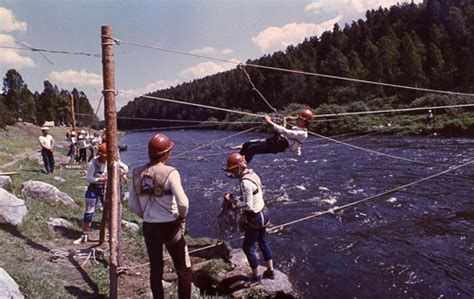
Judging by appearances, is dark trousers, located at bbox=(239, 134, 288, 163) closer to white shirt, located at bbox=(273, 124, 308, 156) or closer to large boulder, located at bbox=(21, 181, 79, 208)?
white shirt, located at bbox=(273, 124, 308, 156)

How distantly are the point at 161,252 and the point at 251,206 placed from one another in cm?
234

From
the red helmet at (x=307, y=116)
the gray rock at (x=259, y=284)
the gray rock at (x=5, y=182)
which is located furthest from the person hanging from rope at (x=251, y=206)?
the gray rock at (x=5, y=182)

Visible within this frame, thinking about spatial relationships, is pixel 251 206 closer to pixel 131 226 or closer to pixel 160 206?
pixel 160 206

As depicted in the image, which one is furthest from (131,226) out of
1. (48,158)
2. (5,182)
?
(48,158)

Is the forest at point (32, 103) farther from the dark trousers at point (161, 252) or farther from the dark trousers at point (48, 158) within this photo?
the dark trousers at point (161, 252)

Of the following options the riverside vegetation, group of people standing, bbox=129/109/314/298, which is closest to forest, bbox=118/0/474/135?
the riverside vegetation

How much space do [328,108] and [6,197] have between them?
212 feet

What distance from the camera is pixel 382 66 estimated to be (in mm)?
78688

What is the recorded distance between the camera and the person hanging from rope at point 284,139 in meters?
8.00

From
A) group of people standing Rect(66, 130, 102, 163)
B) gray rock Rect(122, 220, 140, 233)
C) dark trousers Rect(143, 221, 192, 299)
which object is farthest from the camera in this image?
group of people standing Rect(66, 130, 102, 163)

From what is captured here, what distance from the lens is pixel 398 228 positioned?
525 inches

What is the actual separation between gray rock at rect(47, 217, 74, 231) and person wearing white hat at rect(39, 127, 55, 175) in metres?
8.28

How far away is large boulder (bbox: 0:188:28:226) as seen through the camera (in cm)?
905

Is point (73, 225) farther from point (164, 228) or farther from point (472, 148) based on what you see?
point (472, 148)
